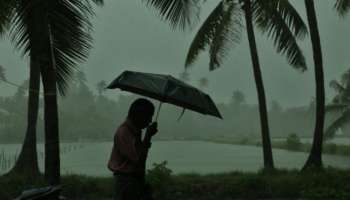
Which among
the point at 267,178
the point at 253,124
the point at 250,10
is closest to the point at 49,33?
the point at 267,178

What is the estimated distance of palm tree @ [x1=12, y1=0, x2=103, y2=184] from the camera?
19.9 ft

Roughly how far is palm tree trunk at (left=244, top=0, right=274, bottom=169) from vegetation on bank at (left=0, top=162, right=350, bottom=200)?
2116 millimetres

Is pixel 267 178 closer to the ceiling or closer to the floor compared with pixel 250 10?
closer to the floor

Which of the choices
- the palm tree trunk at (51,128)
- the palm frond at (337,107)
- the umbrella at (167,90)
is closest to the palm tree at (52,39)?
the palm tree trunk at (51,128)

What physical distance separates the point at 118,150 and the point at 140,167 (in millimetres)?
254

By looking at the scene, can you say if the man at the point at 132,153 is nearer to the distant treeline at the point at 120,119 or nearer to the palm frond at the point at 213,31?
the distant treeline at the point at 120,119

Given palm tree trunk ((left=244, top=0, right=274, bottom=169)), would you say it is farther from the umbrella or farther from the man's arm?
the man's arm

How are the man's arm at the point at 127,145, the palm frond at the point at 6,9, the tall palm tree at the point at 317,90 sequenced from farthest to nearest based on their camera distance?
the tall palm tree at the point at 317,90 → the palm frond at the point at 6,9 → the man's arm at the point at 127,145

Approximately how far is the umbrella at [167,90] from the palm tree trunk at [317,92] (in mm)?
6991

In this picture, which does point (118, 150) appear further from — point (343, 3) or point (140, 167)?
point (343, 3)

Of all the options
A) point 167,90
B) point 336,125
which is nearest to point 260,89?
point 167,90

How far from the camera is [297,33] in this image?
43.1 feet

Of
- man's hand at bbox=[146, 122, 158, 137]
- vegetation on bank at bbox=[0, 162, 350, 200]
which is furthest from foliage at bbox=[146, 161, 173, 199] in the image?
man's hand at bbox=[146, 122, 158, 137]

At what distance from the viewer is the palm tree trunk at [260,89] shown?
487 inches
